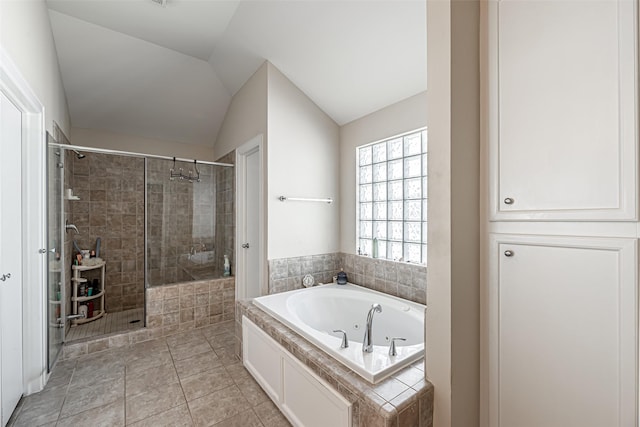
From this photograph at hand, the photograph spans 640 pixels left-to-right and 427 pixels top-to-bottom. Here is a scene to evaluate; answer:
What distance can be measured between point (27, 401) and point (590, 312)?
3076 mm

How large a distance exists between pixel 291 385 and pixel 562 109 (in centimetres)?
184

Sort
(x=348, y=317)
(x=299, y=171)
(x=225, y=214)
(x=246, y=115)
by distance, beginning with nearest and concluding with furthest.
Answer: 1. (x=348, y=317)
2. (x=299, y=171)
3. (x=246, y=115)
4. (x=225, y=214)

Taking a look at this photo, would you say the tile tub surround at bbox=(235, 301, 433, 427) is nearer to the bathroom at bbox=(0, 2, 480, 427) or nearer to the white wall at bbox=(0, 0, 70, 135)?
the bathroom at bbox=(0, 2, 480, 427)

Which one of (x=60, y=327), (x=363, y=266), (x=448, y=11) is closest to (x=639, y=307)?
(x=448, y=11)

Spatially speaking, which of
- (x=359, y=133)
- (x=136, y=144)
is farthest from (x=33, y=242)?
(x=359, y=133)

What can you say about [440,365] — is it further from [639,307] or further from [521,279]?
[639,307]

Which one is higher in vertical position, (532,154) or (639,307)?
(532,154)

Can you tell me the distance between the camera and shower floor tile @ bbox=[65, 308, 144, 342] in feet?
8.77

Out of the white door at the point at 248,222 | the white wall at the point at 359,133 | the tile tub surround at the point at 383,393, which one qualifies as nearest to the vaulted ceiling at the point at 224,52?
the white wall at the point at 359,133

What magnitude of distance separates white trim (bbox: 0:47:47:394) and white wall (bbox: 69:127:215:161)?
1.73 metres

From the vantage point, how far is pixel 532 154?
1.02 m

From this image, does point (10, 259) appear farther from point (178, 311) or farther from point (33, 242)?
point (178, 311)

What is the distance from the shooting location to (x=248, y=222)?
3.15 m

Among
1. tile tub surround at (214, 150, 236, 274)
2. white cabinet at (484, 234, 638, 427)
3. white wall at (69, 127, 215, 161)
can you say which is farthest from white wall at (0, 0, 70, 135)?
white cabinet at (484, 234, 638, 427)
